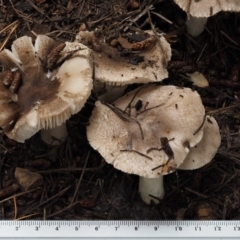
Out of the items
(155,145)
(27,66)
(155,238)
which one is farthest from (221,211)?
(27,66)

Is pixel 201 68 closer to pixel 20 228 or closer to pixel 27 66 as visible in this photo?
pixel 27 66

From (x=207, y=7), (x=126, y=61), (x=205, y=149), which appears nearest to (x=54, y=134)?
(x=126, y=61)

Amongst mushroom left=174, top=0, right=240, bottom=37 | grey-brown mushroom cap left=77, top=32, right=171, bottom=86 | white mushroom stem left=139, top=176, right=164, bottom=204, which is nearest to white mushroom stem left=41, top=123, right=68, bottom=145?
grey-brown mushroom cap left=77, top=32, right=171, bottom=86

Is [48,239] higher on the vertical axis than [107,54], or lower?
lower

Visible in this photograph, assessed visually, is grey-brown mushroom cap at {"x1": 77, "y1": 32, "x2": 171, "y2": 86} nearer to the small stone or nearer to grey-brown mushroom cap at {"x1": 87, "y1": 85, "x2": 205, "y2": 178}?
grey-brown mushroom cap at {"x1": 87, "y1": 85, "x2": 205, "y2": 178}

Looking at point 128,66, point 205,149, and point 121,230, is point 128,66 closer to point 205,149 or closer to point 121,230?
point 205,149

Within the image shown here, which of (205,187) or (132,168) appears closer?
(132,168)

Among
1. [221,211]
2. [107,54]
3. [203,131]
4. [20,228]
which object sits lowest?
[221,211]
